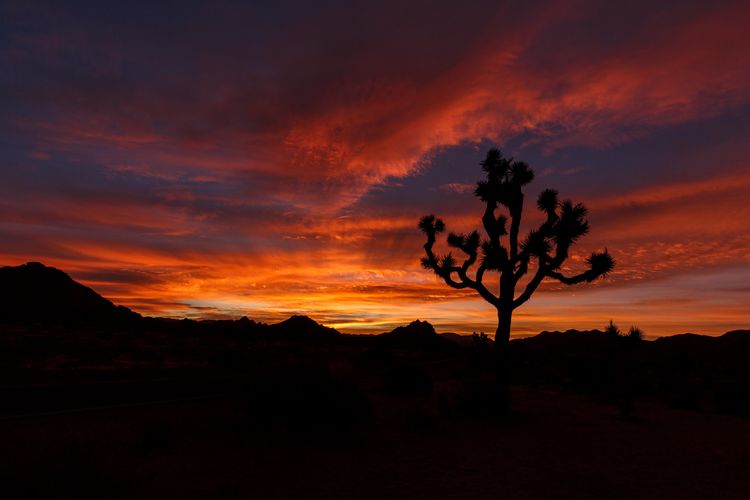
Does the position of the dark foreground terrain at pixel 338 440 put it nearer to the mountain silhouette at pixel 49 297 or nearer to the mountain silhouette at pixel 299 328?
the mountain silhouette at pixel 299 328

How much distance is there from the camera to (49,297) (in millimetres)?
92562

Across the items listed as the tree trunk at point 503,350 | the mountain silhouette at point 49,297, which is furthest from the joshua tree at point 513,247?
the mountain silhouette at point 49,297

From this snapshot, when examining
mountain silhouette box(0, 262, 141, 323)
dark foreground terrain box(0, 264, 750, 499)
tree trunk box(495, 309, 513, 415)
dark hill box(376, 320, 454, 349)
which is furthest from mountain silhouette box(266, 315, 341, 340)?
tree trunk box(495, 309, 513, 415)

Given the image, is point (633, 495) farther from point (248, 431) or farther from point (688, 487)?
point (248, 431)

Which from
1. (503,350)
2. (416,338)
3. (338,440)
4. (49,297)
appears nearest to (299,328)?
(416,338)

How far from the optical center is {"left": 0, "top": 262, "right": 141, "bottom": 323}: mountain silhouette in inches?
3322

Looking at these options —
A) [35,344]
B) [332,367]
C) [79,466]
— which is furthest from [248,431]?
[35,344]

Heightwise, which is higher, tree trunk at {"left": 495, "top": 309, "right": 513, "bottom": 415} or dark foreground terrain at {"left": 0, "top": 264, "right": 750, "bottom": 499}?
tree trunk at {"left": 495, "top": 309, "right": 513, "bottom": 415}

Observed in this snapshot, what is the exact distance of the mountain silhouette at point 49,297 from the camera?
8438cm

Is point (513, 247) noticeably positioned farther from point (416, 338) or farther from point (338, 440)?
point (416, 338)

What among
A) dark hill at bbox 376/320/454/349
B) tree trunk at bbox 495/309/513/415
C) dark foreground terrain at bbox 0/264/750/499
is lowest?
dark foreground terrain at bbox 0/264/750/499

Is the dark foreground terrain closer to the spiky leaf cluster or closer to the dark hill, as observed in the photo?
the spiky leaf cluster

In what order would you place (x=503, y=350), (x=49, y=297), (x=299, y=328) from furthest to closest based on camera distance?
1. (x=299, y=328)
2. (x=49, y=297)
3. (x=503, y=350)

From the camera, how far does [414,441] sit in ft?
35.0
